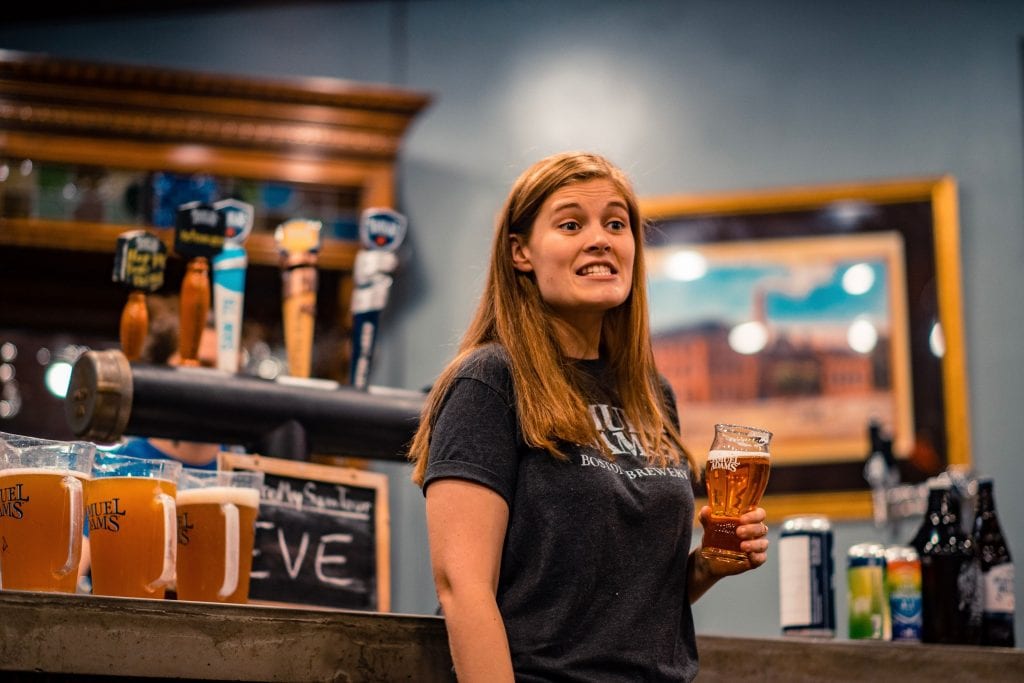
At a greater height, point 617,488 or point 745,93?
point 745,93

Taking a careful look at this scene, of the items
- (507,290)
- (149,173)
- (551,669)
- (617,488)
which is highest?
(149,173)

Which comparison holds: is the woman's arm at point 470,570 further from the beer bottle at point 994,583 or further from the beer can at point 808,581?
the beer bottle at point 994,583

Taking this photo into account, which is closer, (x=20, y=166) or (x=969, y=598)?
(x=969, y=598)

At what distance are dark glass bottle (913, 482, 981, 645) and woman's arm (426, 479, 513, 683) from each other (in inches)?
35.8

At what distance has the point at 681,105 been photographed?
12.7 ft

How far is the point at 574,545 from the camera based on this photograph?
1.52 m

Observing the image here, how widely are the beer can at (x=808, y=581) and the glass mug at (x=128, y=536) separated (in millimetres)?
983

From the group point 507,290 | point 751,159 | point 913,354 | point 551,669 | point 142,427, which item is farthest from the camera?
point 751,159

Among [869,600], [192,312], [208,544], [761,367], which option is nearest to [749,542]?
[869,600]

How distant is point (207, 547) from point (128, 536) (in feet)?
0.42

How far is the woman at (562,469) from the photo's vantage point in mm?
1497

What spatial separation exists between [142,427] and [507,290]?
67 centimetres

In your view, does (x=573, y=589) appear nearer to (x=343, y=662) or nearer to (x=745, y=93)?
(x=343, y=662)

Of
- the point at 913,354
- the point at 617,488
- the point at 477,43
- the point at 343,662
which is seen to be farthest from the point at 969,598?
the point at 477,43
